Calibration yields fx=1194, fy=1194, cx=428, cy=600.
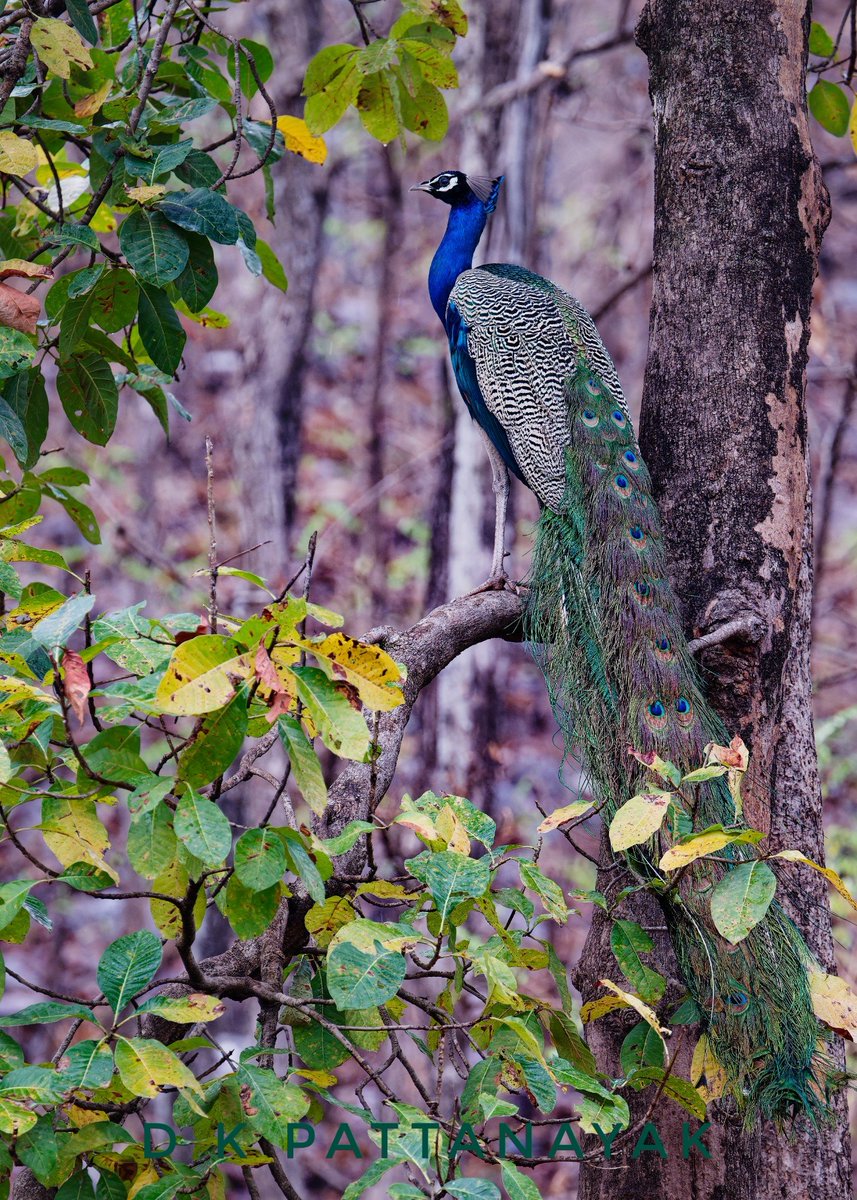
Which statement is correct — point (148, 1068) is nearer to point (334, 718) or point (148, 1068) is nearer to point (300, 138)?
point (334, 718)

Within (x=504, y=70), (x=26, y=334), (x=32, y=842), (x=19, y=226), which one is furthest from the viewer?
(x=32, y=842)

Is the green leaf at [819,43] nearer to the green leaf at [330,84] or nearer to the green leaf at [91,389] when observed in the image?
the green leaf at [330,84]

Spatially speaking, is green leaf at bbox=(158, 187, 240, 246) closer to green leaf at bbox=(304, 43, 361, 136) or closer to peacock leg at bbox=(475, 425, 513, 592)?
green leaf at bbox=(304, 43, 361, 136)

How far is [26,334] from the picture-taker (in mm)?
1781

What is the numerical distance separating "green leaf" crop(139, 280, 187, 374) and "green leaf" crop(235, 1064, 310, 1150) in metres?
1.16

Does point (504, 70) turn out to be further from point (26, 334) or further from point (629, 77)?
point (26, 334)

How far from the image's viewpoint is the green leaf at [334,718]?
4.18ft

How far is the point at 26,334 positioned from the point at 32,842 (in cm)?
533

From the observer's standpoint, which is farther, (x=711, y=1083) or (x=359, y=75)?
(x=359, y=75)

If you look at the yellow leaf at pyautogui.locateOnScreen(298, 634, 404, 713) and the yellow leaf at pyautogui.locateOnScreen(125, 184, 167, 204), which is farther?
the yellow leaf at pyautogui.locateOnScreen(125, 184, 167, 204)

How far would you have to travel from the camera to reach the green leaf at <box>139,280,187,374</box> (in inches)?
78.5

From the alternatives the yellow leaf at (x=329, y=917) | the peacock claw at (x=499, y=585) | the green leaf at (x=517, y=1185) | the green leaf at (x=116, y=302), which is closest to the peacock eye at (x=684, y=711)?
the peacock claw at (x=499, y=585)

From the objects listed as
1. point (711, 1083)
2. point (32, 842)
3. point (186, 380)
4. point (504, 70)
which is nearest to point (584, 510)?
point (711, 1083)

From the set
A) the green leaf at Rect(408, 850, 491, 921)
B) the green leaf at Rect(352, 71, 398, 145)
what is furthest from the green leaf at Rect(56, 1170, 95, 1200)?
the green leaf at Rect(352, 71, 398, 145)
